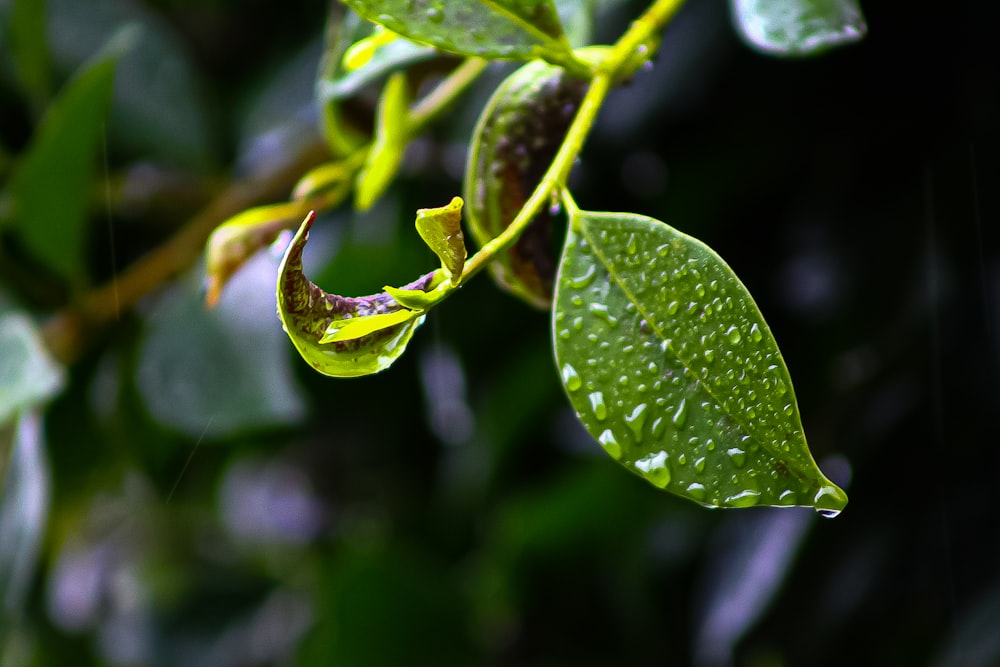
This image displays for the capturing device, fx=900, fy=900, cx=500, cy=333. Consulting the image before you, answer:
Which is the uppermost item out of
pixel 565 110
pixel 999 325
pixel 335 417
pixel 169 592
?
pixel 565 110

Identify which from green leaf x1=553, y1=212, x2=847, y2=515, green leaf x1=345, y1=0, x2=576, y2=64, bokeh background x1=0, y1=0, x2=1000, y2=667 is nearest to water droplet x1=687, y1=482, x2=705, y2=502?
green leaf x1=553, y1=212, x2=847, y2=515

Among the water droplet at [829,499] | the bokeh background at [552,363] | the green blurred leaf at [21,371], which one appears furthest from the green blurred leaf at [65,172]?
the water droplet at [829,499]

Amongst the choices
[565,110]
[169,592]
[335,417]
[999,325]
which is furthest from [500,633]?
[565,110]

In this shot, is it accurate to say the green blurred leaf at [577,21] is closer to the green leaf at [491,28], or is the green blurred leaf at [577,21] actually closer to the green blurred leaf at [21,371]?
the green leaf at [491,28]

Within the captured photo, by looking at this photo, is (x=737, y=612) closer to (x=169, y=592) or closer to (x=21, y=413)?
(x=21, y=413)

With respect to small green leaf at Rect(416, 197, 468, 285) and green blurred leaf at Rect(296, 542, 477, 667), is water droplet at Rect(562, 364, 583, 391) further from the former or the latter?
green blurred leaf at Rect(296, 542, 477, 667)

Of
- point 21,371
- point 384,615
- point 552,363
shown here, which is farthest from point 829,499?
point 384,615

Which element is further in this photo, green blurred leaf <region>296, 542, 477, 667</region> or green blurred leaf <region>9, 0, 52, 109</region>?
green blurred leaf <region>296, 542, 477, 667</region>
